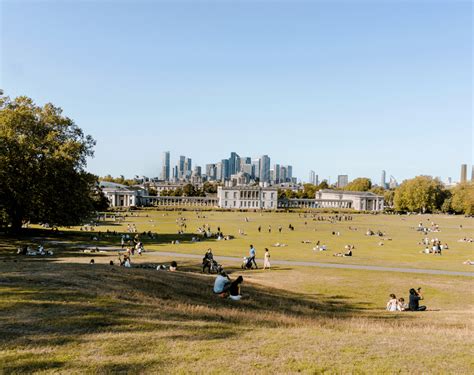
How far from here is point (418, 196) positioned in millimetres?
155500

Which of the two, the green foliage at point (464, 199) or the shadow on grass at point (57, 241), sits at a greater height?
the green foliage at point (464, 199)

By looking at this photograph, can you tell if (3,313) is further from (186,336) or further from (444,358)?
(444,358)

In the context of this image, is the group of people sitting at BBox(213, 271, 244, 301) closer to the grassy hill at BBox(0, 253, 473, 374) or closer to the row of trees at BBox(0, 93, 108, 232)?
the grassy hill at BBox(0, 253, 473, 374)

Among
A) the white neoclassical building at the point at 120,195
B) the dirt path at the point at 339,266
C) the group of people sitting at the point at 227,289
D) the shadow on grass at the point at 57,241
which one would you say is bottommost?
the dirt path at the point at 339,266

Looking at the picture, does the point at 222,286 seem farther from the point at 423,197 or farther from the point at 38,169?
the point at 423,197

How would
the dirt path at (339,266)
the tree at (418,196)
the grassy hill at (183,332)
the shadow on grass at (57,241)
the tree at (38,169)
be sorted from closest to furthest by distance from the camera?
the grassy hill at (183,332) → the dirt path at (339,266) → the shadow on grass at (57,241) → the tree at (38,169) → the tree at (418,196)

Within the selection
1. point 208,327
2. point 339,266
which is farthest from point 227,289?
point 339,266

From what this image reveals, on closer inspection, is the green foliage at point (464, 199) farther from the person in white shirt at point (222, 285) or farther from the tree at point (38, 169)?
the person in white shirt at point (222, 285)

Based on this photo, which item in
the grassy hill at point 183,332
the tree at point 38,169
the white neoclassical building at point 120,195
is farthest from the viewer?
the white neoclassical building at point 120,195

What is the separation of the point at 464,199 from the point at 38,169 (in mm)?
128413

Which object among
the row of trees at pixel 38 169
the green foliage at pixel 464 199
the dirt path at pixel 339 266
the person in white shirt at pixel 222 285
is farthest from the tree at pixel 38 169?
the green foliage at pixel 464 199

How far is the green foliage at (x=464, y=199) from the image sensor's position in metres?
123

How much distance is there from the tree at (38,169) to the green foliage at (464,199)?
113 m

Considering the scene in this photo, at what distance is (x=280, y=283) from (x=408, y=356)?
573 inches
